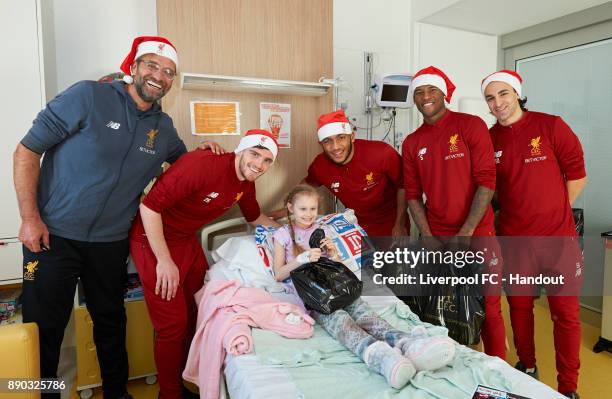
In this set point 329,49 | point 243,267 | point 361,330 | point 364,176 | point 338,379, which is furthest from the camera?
point 329,49

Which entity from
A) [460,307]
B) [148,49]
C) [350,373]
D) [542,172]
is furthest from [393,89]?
[350,373]

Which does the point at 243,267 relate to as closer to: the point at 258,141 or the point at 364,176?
the point at 258,141

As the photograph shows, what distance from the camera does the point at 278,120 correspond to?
2.90 meters

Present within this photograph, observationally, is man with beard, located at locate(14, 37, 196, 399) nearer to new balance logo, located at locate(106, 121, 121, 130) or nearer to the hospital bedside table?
new balance logo, located at locate(106, 121, 121, 130)

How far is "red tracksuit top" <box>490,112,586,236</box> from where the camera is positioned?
224 cm

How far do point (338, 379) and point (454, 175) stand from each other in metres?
1.34

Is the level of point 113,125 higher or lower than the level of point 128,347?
higher

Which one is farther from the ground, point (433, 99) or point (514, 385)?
point (433, 99)

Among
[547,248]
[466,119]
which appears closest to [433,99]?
[466,119]

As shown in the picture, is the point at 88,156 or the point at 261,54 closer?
the point at 88,156

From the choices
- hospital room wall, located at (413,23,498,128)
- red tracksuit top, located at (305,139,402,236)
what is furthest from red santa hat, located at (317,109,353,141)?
hospital room wall, located at (413,23,498,128)

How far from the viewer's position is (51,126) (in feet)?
5.86

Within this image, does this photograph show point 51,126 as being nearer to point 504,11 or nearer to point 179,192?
point 179,192

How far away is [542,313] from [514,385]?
100 inches
